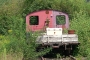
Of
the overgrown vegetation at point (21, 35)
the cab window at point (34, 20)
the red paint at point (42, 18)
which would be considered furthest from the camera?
the cab window at point (34, 20)

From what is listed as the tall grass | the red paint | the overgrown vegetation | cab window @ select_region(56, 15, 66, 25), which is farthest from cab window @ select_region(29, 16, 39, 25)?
the tall grass

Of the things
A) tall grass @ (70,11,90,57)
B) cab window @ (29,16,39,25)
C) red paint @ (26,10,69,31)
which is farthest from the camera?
cab window @ (29,16,39,25)

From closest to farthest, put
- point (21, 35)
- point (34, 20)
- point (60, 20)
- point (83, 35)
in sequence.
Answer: point (21, 35) → point (83, 35) → point (60, 20) → point (34, 20)

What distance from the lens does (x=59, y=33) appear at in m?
16.8

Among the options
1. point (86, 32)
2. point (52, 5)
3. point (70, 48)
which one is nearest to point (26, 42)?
point (70, 48)

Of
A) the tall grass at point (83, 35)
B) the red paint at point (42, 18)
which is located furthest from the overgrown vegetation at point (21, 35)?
the red paint at point (42, 18)

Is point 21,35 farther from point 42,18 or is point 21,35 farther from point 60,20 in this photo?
point 60,20

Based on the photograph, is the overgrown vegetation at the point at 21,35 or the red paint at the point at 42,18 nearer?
the overgrown vegetation at the point at 21,35

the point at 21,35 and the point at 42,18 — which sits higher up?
the point at 42,18

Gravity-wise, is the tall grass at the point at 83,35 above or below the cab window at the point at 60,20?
below

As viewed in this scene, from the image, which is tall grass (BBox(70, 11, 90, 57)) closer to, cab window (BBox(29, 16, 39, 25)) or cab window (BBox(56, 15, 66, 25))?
cab window (BBox(56, 15, 66, 25))

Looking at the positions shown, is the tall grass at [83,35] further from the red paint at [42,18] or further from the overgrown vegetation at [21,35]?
the red paint at [42,18]

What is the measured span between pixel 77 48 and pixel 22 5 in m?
15.4

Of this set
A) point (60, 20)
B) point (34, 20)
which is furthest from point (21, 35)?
point (60, 20)
